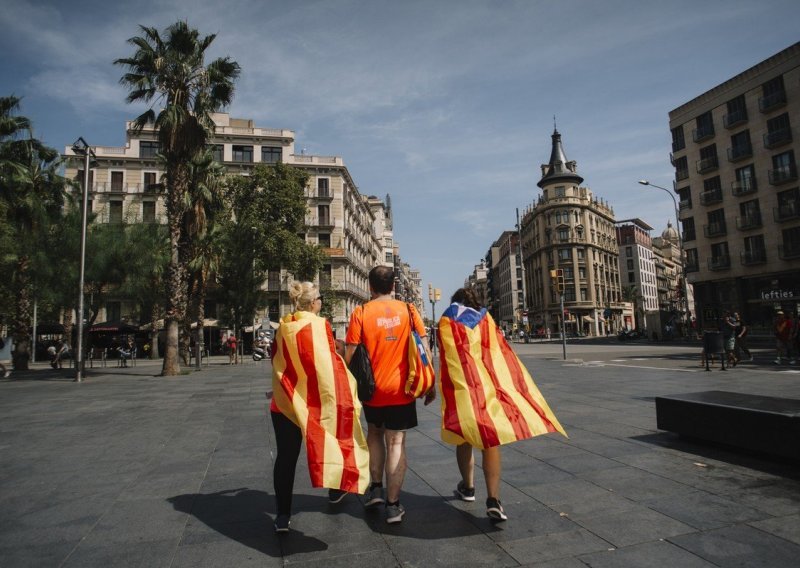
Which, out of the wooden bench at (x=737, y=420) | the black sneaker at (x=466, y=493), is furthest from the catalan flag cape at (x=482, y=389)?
the wooden bench at (x=737, y=420)

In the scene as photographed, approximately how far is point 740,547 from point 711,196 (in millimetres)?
40914

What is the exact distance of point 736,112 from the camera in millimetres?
34094

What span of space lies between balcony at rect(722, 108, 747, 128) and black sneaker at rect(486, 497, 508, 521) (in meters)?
41.0

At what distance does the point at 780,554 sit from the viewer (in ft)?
8.61

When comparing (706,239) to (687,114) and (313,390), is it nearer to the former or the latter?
(687,114)

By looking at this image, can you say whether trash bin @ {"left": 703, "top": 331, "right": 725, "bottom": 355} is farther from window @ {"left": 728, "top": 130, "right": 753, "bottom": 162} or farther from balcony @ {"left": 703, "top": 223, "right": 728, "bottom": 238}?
window @ {"left": 728, "top": 130, "right": 753, "bottom": 162}

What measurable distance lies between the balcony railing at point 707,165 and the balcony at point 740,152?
3.81ft

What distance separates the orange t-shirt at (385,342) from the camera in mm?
3369

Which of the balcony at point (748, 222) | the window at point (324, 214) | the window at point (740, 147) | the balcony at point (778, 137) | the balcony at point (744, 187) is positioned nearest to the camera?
the balcony at point (778, 137)

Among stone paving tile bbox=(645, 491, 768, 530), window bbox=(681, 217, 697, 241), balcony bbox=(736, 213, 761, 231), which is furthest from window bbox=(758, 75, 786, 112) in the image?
stone paving tile bbox=(645, 491, 768, 530)

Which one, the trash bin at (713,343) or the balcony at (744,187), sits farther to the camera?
the balcony at (744,187)

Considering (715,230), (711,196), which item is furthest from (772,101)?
(715,230)

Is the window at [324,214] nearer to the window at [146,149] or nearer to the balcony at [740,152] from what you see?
the window at [146,149]

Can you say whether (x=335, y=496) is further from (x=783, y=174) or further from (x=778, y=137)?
(x=778, y=137)
